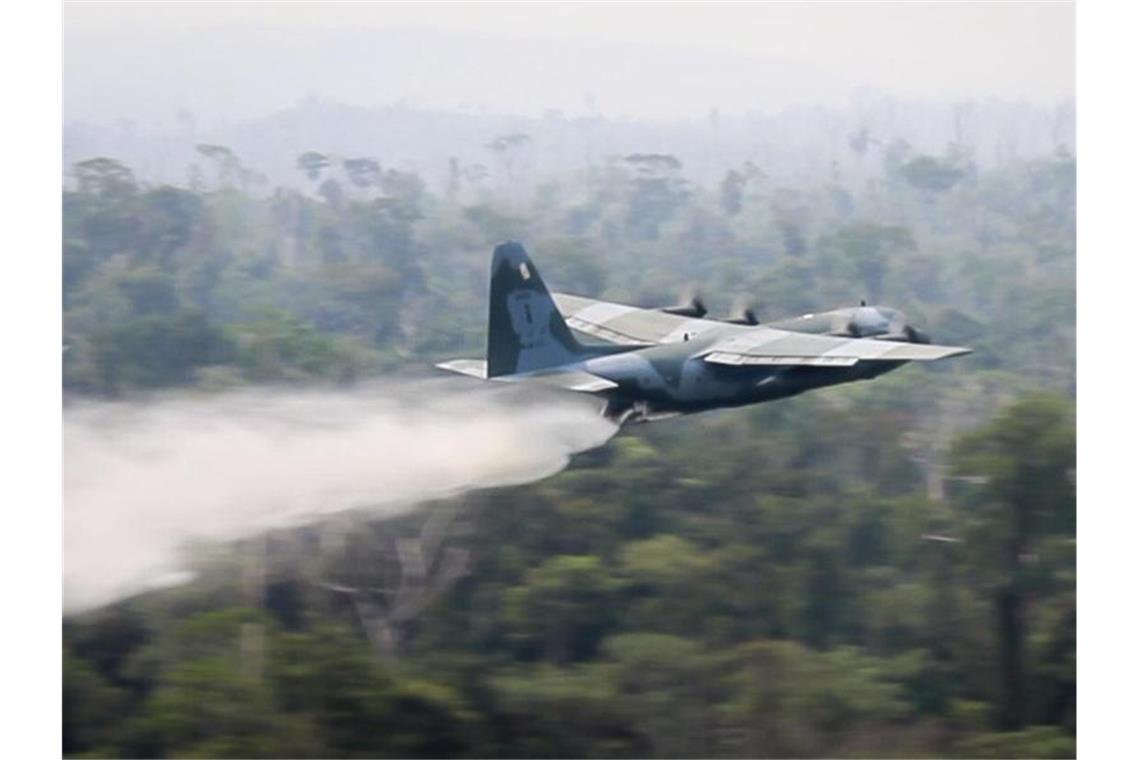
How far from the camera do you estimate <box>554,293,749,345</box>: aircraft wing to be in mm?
24234

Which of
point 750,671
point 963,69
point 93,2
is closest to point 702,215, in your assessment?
point 963,69

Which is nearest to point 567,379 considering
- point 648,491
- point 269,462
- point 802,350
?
point 802,350

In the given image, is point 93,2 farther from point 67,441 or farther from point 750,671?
point 750,671

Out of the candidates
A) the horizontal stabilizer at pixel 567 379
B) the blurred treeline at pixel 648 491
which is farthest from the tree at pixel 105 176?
the horizontal stabilizer at pixel 567 379

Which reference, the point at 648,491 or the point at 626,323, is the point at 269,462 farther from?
the point at 648,491

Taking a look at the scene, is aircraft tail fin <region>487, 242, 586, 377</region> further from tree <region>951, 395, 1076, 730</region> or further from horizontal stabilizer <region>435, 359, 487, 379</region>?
tree <region>951, 395, 1076, 730</region>

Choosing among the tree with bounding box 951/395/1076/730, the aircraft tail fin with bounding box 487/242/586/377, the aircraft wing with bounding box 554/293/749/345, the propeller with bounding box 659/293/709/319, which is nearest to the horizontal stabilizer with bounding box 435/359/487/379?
the aircraft tail fin with bounding box 487/242/586/377

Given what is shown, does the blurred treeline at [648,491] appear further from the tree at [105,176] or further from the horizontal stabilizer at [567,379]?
the horizontal stabilizer at [567,379]

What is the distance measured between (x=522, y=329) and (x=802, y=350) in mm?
3211

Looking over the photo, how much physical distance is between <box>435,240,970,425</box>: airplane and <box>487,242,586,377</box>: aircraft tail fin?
0.04 feet

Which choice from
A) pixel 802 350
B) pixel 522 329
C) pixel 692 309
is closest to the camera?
pixel 802 350

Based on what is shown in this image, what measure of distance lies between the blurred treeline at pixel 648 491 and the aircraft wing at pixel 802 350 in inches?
154

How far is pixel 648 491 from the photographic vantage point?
2898 centimetres
